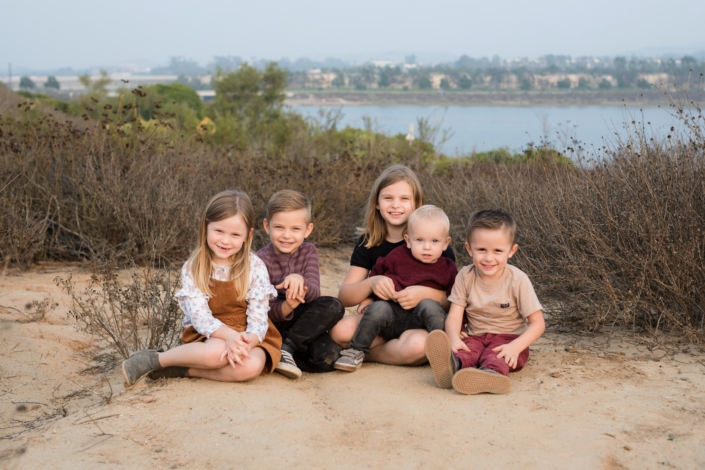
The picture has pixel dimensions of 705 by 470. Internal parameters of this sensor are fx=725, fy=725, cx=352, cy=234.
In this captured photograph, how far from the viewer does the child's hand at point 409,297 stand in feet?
12.9

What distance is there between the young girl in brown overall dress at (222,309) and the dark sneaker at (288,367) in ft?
0.14

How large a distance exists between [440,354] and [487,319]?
46 cm

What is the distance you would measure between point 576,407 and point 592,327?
121 centimetres

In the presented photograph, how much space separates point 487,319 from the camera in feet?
12.4

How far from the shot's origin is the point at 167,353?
3650mm

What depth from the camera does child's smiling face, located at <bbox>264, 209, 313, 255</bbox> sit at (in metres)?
3.93

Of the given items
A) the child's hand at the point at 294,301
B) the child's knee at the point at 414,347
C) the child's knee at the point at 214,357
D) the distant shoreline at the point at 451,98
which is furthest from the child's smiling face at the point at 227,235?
the distant shoreline at the point at 451,98

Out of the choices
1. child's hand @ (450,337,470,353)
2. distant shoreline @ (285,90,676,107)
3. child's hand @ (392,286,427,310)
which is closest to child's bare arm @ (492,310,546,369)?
child's hand @ (450,337,470,353)

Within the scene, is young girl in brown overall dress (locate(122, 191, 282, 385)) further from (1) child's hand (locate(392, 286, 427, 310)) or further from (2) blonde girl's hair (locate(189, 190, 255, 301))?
(1) child's hand (locate(392, 286, 427, 310))

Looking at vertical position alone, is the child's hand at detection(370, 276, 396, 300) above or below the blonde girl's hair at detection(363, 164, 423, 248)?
below

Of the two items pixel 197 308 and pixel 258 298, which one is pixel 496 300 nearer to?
pixel 258 298

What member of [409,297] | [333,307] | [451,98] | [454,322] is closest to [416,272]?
[409,297]

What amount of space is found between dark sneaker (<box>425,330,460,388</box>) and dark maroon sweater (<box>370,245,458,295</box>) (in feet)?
2.04

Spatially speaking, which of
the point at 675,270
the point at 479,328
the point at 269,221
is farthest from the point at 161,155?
the point at 675,270
